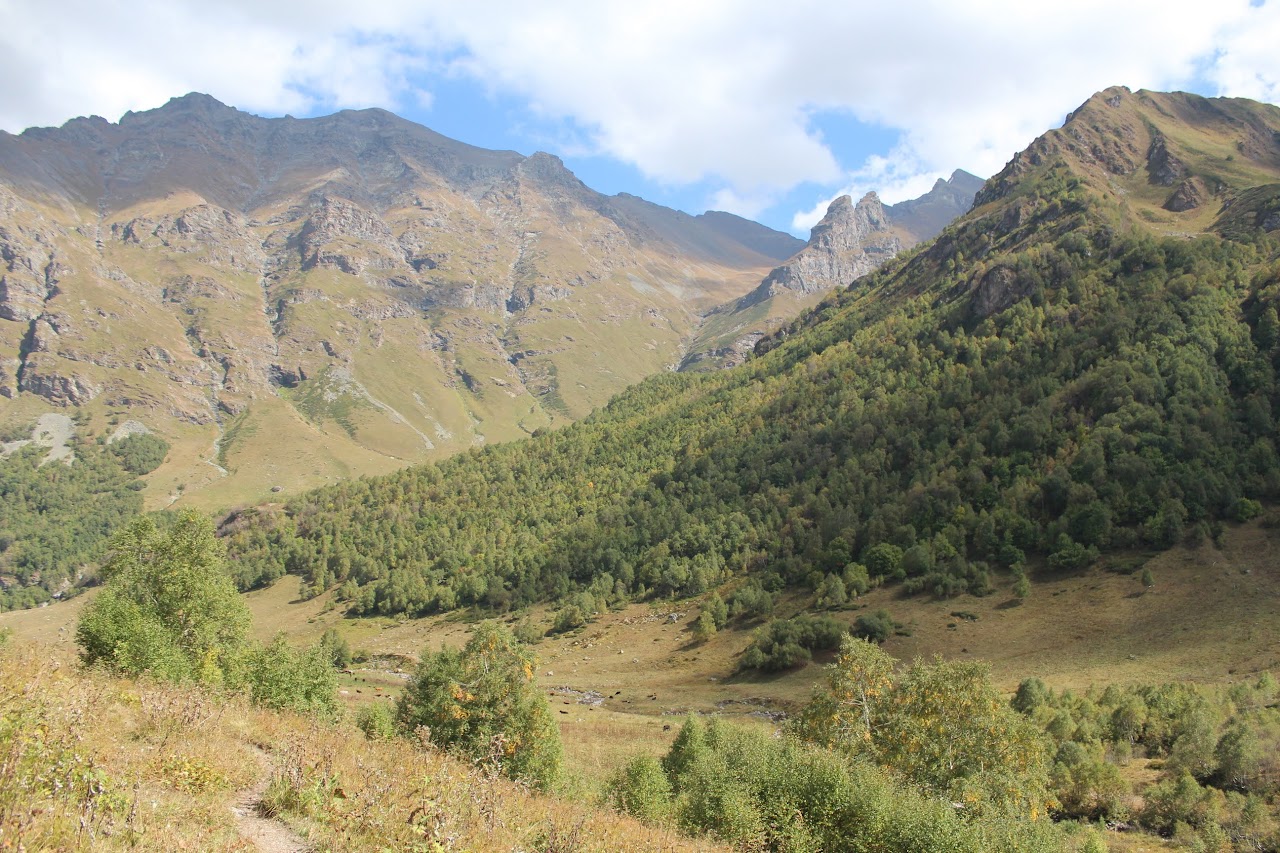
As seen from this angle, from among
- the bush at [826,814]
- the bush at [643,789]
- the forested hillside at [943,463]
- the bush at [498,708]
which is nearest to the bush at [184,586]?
the bush at [498,708]

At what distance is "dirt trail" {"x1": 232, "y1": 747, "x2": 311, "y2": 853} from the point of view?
396 inches

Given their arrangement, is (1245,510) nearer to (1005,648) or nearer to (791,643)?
(1005,648)

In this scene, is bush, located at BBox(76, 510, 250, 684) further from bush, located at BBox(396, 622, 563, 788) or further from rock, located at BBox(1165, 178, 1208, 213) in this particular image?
rock, located at BBox(1165, 178, 1208, 213)

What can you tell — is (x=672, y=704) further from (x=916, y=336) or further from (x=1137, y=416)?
(x=916, y=336)

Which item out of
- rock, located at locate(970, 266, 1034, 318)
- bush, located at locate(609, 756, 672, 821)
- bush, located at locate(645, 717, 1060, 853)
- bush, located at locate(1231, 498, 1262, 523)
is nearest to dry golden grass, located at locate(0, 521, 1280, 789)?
bush, located at locate(1231, 498, 1262, 523)

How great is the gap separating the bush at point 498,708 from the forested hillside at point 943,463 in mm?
83637

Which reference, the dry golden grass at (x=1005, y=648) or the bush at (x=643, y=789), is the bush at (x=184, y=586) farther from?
the dry golden grass at (x=1005, y=648)

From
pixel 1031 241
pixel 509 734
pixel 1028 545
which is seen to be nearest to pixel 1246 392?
pixel 1028 545

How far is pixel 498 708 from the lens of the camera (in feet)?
94.7

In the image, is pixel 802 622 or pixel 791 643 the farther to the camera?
pixel 802 622

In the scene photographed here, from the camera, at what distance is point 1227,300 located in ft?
413

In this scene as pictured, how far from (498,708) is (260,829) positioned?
1919 cm

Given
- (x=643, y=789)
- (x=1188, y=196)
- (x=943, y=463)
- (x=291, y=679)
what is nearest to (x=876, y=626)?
(x=943, y=463)

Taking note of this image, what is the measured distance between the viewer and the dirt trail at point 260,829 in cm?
1005
